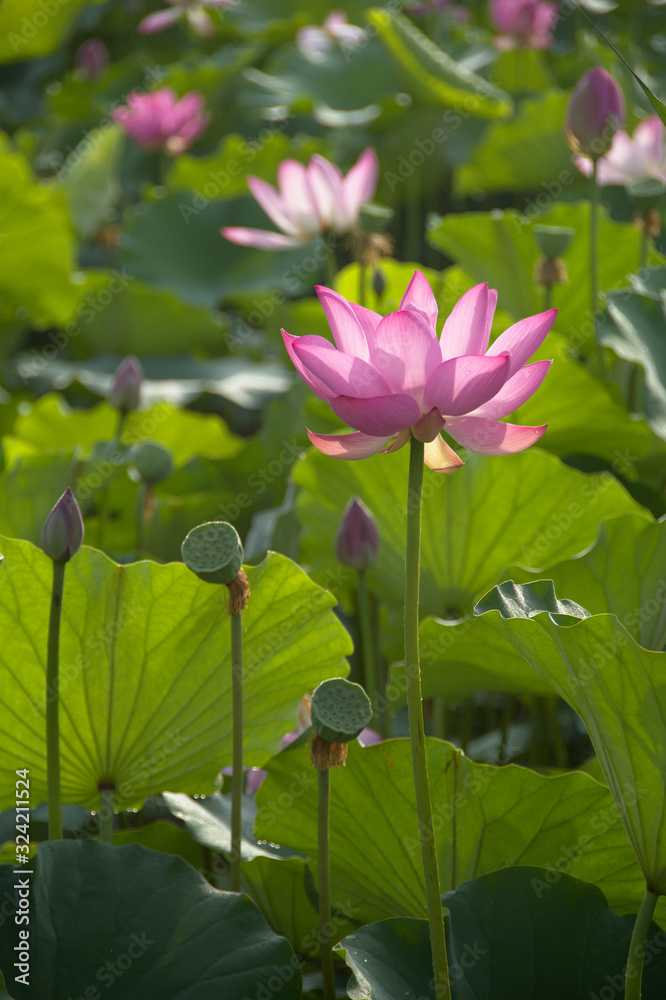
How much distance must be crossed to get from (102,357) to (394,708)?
1.31 metres

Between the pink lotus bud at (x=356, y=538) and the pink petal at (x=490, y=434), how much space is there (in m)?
0.31

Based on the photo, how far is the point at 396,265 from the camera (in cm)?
144

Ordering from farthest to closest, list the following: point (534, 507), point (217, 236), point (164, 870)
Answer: point (217, 236) < point (534, 507) < point (164, 870)

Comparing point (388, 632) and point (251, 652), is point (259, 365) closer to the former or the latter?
point (388, 632)

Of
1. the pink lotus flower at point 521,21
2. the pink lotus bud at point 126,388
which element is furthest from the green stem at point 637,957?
the pink lotus flower at point 521,21

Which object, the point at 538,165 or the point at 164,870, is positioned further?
the point at 538,165

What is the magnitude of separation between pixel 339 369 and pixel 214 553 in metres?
0.16

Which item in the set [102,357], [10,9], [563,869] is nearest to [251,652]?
[563,869]

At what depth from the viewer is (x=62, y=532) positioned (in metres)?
0.60

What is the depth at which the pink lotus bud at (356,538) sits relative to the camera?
84 centimetres

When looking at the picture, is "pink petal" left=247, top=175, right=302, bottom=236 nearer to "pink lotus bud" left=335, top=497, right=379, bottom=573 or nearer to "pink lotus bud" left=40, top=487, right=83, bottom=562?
"pink lotus bud" left=335, top=497, right=379, bottom=573

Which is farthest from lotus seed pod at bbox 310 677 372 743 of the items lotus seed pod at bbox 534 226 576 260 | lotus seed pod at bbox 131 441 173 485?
lotus seed pod at bbox 534 226 576 260

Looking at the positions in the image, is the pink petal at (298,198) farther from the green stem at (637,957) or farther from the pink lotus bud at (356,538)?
the green stem at (637,957)

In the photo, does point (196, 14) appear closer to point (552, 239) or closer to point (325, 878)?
point (552, 239)
